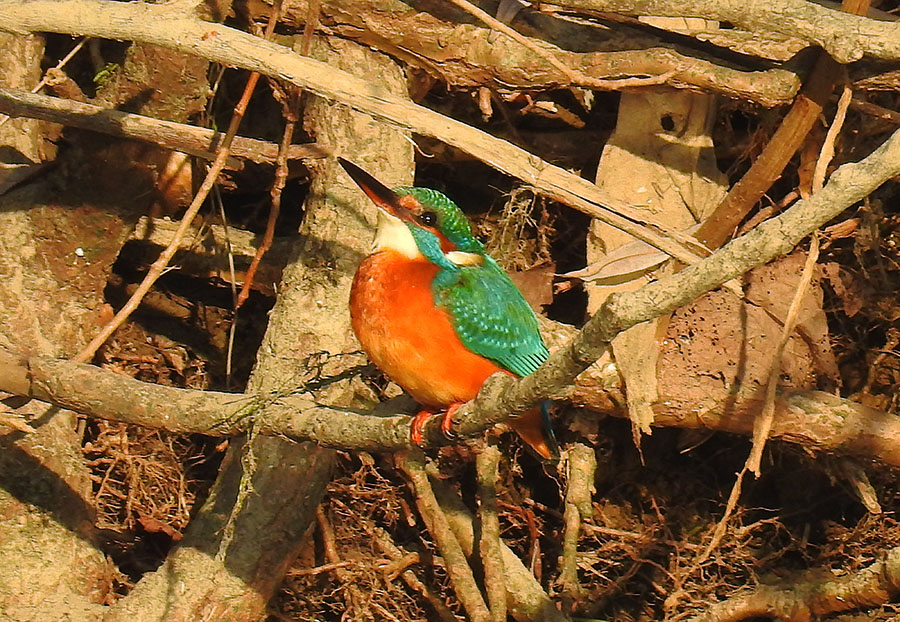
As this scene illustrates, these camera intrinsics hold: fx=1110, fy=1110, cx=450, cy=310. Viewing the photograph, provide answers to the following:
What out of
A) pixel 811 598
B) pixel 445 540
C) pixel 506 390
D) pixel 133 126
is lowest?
pixel 445 540

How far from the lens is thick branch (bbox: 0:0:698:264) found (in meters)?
2.51

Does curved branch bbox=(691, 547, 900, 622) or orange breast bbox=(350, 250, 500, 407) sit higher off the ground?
orange breast bbox=(350, 250, 500, 407)

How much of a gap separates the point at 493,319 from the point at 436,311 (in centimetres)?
14

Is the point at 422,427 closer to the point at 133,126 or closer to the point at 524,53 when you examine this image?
the point at 133,126

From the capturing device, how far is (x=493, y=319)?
2686mm

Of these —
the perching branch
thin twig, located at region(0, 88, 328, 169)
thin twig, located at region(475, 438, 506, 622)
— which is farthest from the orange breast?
thin twig, located at region(475, 438, 506, 622)

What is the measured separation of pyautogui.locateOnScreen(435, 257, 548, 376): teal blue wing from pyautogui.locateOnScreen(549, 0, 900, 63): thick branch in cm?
95

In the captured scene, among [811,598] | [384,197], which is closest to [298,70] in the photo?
[384,197]

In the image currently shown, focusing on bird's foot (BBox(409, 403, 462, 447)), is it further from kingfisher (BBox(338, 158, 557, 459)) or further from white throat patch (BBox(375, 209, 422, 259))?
white throat patch (BBox(375, 209, 422, 259))

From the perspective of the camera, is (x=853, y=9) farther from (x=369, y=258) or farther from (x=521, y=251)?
(x=369, y=258)

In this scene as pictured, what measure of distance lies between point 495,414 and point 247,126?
2.39m

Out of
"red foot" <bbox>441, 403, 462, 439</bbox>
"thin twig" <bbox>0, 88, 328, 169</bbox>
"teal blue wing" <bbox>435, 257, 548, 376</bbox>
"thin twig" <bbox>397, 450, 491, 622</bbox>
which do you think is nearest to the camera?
"red foot" <bbox>441, 403, 462, 439</bbox>

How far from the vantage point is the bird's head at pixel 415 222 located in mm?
2834

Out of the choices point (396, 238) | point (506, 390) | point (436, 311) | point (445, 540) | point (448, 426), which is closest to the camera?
point (506, 390)
